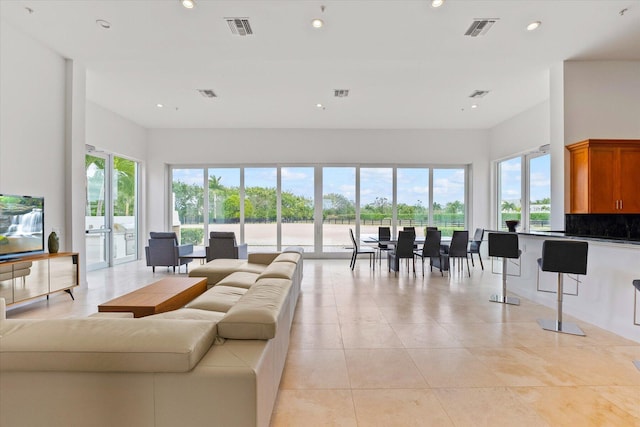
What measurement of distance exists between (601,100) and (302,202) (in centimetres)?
700

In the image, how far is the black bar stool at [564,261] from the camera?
3.47 metres

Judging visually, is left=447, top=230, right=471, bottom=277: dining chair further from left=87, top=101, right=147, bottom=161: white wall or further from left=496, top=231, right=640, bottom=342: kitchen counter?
left=87, top=101, right=147, bottom=161: white wall

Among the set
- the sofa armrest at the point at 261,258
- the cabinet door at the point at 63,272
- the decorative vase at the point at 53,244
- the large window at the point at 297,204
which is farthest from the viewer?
the large window at the point at 297,204

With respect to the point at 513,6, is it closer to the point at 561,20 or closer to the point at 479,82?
the point at 561,20

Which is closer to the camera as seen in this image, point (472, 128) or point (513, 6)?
point (513, 6)

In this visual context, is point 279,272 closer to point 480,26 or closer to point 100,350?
point 100,350

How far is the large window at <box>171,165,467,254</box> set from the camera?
31.7 ft

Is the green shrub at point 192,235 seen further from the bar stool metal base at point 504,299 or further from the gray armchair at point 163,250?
the bar stool metal base at point 504,299

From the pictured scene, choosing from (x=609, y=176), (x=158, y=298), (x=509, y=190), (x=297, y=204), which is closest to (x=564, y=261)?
(x=609, y=176)

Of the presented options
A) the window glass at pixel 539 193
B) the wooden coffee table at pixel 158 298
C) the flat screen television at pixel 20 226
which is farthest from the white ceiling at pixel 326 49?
the wooden coffee table at pixel 158 298

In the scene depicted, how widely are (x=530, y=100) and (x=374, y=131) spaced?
392cm

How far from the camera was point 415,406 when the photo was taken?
213 centimetres

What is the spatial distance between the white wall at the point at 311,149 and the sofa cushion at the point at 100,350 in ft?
27.1

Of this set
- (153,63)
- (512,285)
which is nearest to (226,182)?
(153,63)
